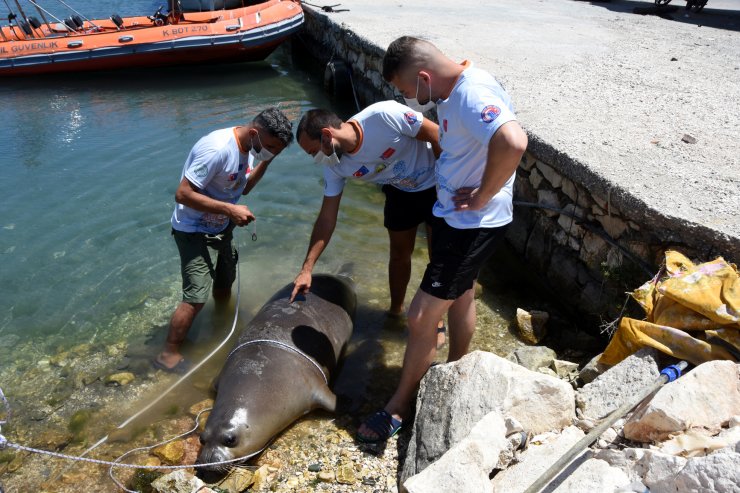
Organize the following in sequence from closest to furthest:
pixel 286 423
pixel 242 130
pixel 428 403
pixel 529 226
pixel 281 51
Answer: pixel 428 403 → pixel 286 423 → pixel 242 130 → pixel 529 226 → pixel 281 51

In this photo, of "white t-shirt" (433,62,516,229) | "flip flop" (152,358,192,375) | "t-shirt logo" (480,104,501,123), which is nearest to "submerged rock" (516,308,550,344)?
"white t-shirt" (433,62,516,229)

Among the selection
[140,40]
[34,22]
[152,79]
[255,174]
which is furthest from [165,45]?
[255,174]

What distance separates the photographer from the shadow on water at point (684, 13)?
1175 centimetres

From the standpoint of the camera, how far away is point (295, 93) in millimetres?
12008

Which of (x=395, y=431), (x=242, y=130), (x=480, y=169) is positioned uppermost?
(x=480, y=169)

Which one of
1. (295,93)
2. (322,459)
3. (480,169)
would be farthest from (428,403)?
(295,93)

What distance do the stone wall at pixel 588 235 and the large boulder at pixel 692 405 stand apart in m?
0.97

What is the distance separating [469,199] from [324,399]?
1746 mm

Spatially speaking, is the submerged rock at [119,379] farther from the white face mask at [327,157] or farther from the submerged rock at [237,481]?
the white face mask at [327,157]

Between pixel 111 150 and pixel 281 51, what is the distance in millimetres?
8338

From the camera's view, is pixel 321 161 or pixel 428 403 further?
pixel 321 161

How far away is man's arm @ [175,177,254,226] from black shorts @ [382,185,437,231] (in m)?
1.04

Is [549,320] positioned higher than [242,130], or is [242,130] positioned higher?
[242,130]

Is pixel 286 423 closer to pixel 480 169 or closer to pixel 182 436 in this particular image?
pixel 182 436
